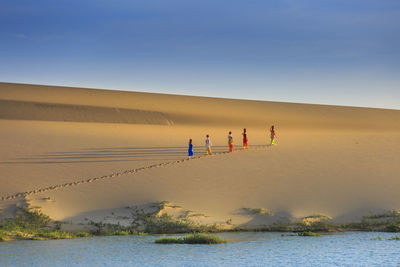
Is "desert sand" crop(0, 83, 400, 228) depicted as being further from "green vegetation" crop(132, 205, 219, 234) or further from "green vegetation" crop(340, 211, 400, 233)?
"green vegetation" crop(132, 205, 219, 234)

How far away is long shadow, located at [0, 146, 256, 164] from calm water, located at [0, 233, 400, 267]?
1237cm

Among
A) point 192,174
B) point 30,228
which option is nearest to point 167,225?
point 30,228

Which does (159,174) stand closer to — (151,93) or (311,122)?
(311,122)

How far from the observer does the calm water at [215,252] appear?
52.4 ft

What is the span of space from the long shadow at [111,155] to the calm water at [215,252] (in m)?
12.4

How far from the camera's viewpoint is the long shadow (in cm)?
3203

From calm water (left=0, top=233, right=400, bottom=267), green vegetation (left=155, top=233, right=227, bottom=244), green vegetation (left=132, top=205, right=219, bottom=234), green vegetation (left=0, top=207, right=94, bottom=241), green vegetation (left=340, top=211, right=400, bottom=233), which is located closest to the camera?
calm water (left=0, top=233, right=400, bottom=267)

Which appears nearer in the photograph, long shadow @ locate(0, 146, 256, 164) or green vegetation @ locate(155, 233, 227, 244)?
green vegetation @ locate(155, 233, 227, 244)

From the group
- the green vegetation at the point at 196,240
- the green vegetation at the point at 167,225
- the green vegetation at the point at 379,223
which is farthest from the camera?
the green vegetation at the point at 167,225

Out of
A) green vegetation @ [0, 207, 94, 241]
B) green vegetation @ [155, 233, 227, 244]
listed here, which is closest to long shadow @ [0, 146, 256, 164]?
green vegetation @ [0, 207, 94, 241]

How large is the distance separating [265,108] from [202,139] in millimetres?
46865

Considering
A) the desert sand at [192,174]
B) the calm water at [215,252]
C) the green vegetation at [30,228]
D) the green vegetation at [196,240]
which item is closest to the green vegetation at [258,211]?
the desert sand at [192,174]

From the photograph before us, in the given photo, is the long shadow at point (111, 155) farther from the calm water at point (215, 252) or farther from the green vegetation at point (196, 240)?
the green vegetation at point (196, 240)

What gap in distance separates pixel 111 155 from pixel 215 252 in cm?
1723
